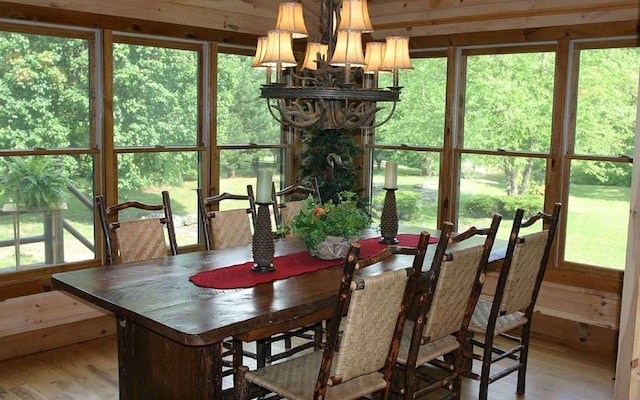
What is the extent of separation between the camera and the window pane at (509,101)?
5.35 m

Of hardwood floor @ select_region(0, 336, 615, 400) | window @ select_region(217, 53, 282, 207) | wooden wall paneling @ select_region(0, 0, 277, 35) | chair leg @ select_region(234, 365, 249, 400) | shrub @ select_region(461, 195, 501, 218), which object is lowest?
hardwood floor @ select_region(0, 336, 615, 400)

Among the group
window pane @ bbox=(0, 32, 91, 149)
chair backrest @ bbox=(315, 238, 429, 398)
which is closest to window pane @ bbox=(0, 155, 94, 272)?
window pane @ bbox=(0, 32, 91, 149)

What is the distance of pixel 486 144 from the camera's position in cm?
568

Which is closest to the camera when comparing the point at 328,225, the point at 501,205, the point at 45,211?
the point at 328,225

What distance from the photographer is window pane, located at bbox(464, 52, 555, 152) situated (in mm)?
5348

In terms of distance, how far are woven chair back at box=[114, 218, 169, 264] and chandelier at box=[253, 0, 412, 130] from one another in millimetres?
993

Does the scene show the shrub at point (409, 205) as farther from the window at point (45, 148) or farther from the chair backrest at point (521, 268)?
the window at point (45, 148)

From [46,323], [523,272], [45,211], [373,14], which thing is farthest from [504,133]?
[46,323]

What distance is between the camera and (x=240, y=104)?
6.04 meters

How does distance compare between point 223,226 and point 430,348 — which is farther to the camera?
point 223,226

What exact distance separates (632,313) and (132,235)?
2.96 m

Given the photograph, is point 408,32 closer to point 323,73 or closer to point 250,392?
point 323,73

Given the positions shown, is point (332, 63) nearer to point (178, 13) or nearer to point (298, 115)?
point (298, 115)

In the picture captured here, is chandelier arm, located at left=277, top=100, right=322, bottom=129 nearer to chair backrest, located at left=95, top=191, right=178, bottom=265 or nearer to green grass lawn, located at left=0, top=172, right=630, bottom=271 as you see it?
chair backrest, located at left=95, top=191, right=178, bottom=265
